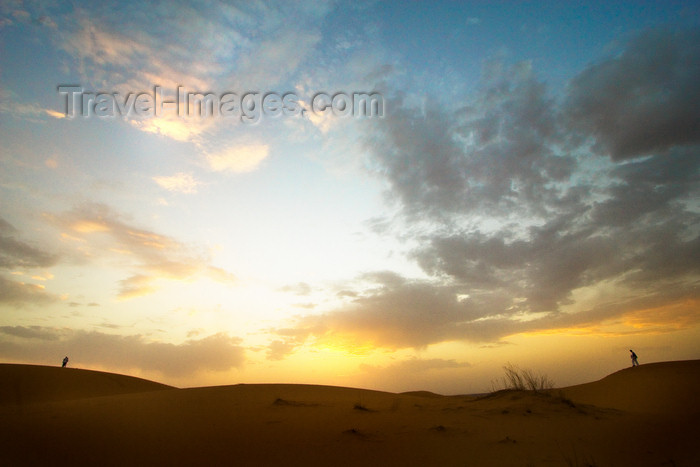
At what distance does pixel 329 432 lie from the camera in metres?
6.57

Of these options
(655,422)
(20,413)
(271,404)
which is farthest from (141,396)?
(655,422)

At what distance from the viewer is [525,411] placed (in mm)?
8742

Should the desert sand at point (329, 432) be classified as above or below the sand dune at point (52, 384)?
above

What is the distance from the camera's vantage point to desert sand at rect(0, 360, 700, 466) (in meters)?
5.33

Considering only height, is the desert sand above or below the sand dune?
above

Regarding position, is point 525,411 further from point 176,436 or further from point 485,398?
point 176,436

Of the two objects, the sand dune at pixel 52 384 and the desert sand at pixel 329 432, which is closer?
the desert sand at pixel 329 432

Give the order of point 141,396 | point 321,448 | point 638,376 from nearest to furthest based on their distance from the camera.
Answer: point 321,448 → point 141,396 → point 638,376

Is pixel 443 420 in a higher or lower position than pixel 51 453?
lower

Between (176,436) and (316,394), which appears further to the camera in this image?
(316,394)

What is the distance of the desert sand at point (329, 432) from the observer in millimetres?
5328

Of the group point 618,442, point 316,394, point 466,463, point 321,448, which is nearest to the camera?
point 466,463

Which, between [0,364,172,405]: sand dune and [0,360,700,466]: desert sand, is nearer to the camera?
[0,360,700,466]: desert sand

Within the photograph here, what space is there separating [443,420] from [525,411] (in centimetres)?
260
